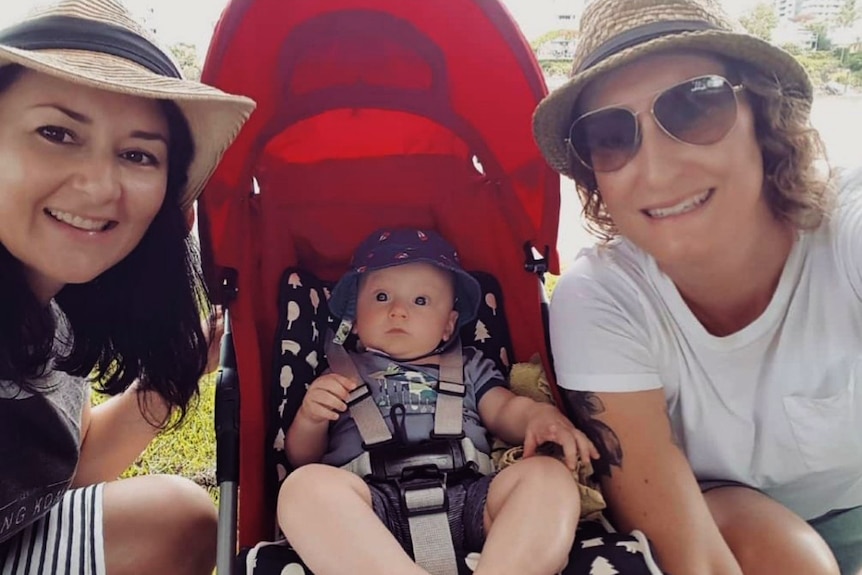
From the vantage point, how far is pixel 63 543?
1491mm

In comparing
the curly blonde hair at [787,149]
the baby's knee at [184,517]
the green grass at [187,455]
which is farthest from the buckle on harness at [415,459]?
the green grass at [187,455]

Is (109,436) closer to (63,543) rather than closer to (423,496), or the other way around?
(63,543)

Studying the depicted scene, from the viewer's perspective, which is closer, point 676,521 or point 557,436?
point 676,521

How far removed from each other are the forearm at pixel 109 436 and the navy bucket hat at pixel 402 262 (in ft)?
1.84

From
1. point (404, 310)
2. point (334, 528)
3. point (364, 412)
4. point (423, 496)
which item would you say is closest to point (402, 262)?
point (404, 310)

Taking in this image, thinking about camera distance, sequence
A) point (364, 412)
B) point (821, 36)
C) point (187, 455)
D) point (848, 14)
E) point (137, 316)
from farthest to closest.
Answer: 1. point (848, 14)
2. point (821, 36)
3. point (187, 455)
4. point (364, 412)
5. point (137, 316)

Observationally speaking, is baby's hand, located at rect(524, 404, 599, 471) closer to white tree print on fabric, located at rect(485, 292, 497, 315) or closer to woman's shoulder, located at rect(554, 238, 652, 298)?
woman's shoulder, located at rect(554, 238, 652, 298)

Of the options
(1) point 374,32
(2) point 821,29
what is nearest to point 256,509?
(1) point 374,32

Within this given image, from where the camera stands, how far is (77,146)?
117 cm

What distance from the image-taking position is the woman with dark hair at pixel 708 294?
1.26 meters

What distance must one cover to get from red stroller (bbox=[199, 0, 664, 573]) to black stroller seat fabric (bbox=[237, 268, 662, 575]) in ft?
0.04

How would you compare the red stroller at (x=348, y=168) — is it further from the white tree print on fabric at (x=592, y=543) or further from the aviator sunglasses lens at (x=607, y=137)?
the white tree print on fabric at (x=592, y=543)

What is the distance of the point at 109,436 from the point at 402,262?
0.87m

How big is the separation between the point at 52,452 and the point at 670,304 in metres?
1.26
